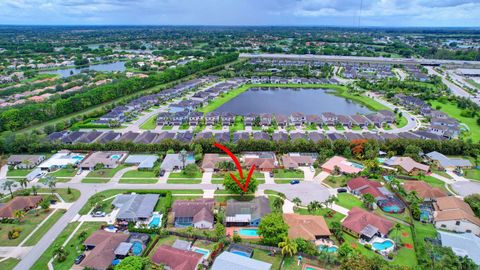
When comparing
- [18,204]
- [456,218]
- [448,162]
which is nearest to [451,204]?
[456,218]

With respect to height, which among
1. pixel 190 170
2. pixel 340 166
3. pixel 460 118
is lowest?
pixel 190 170

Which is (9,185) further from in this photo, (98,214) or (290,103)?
(290,103)

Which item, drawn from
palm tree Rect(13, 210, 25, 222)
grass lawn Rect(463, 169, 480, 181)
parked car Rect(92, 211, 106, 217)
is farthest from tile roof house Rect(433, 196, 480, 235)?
palm tree Rect(13, 210, 25, 222)

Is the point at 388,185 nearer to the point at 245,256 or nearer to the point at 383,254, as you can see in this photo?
the point at 383,254

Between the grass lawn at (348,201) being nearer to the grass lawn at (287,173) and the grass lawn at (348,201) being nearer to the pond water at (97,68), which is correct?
the grass lawn at (287,173)

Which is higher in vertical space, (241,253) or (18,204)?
(18,204)

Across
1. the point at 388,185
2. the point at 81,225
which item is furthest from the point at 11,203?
the point at 388,185
